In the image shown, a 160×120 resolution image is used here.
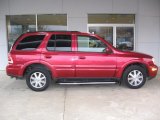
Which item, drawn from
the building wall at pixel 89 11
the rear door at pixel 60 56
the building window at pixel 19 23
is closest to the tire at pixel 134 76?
the rear door at pixel 60 56

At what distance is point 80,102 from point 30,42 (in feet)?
8.43

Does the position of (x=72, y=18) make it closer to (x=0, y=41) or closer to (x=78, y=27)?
(x=78, y=27)

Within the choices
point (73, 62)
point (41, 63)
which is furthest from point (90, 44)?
point (41, 63)

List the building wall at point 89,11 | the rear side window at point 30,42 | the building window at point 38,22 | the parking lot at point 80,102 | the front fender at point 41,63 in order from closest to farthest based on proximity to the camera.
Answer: the parking lot at point 80,102
the front fender at point 41,63
the rear side window at point 30,42
the building wall at point 89,11
the building window at point 38,22

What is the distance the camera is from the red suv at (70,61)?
327 inches

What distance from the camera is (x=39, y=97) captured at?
7.75 meters

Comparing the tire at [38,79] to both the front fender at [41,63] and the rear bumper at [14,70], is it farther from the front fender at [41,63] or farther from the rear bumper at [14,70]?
the rear bumper at [14,70]

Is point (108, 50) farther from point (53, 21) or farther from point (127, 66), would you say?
point (53, 21)

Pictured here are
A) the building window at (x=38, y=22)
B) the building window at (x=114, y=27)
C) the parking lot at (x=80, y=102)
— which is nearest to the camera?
the parking lot at (x=80, y=102)

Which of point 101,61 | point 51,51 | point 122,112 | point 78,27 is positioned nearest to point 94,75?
point 101,61

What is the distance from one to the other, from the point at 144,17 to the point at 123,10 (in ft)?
3.53

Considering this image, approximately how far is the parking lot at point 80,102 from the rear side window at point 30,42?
1350mm

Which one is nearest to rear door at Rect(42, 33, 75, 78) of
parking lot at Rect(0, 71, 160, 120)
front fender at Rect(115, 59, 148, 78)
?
parking lot at Rect(0, 71, 160, 120)

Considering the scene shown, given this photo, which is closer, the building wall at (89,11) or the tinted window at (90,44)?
the tinted window at (90,44)
